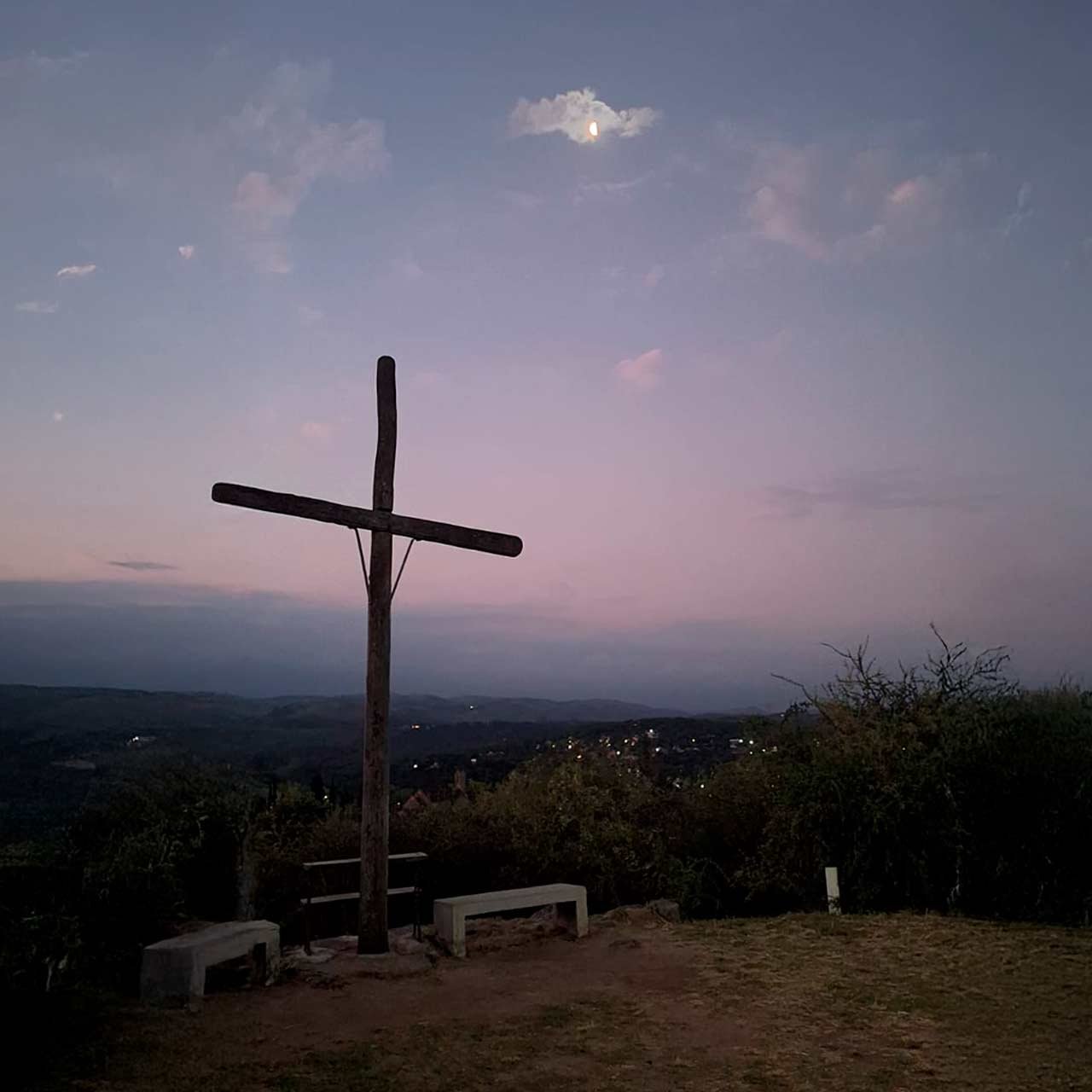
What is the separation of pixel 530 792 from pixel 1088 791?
18.8ft

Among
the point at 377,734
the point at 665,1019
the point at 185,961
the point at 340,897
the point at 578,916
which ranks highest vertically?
the point at 377,734

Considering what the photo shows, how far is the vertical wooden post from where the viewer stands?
7133 mm

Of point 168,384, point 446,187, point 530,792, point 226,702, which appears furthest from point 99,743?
point 226,702

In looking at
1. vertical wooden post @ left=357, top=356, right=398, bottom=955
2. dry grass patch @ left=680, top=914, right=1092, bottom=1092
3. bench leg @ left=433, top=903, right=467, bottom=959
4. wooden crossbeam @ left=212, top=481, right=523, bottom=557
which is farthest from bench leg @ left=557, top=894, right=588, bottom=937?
wooden crossbeam @ left=212, top=481, right=523, bottom=557

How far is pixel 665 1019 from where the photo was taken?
17.8ft

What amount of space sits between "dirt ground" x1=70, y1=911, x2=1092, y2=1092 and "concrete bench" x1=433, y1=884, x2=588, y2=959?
239 mm

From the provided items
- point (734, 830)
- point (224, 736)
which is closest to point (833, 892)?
point (734, 830)

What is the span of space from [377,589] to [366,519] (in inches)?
23.4

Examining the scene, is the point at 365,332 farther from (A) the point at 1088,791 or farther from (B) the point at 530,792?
(A) the point at 1088,791

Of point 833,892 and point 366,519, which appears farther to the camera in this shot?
point 833,892

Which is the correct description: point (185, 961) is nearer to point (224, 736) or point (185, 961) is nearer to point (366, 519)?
point (366, 519)

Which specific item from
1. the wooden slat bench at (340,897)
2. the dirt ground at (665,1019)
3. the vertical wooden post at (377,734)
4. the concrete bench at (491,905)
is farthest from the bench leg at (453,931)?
the vertical wooden post at (377,734)

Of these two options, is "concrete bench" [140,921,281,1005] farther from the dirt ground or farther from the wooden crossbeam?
the wooden crossbeam

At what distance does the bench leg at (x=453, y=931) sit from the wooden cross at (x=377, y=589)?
1.71ft
